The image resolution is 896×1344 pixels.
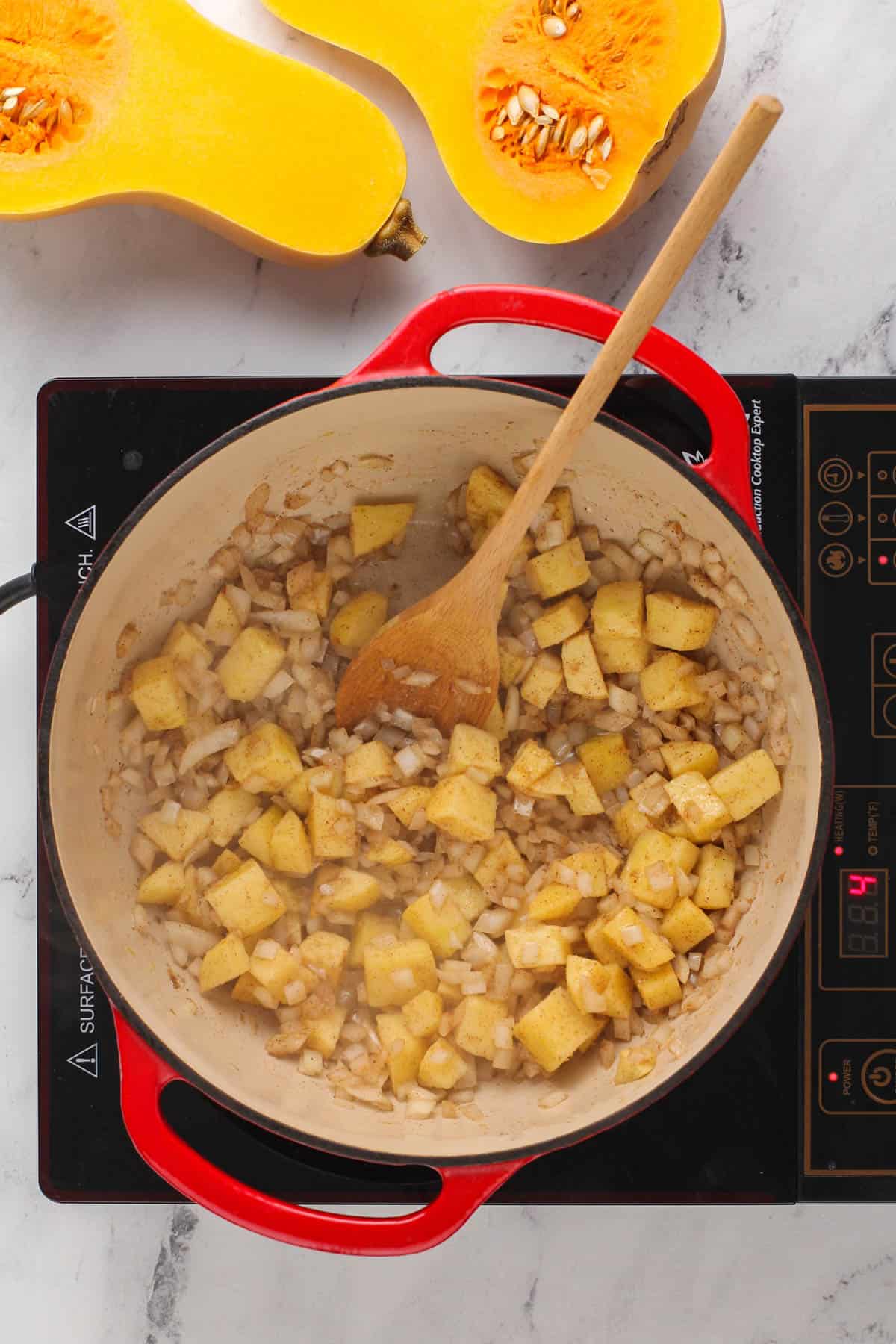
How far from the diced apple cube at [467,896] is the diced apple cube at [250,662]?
287mm

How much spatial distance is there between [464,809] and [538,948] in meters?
0.16

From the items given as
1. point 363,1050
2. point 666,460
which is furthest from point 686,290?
point 363,1050

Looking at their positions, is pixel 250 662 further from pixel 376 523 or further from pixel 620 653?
pixel 620 653

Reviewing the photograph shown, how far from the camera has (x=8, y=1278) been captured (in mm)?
1279

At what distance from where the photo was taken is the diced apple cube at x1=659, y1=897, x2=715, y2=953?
112 cm

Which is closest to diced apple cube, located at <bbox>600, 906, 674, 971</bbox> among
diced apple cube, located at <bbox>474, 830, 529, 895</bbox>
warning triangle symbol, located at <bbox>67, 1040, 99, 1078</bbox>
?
diced apple cube, located at <bbox>474, 830, 529, 895</bbox>

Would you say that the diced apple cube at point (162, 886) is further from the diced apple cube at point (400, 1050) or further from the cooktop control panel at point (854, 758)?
the cooktop control panel at point (854, 758)

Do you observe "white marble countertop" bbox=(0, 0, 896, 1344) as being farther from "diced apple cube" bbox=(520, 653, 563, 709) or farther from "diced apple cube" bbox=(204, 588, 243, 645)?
"diced apple cube" bbox=(520, 653, 563, 709)

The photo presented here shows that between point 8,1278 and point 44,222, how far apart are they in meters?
1.17

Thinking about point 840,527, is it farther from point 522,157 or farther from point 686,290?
point 522,157

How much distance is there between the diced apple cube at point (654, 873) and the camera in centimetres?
113

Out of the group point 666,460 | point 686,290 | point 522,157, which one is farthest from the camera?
point 686,290

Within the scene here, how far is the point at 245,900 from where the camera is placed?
1153 mm

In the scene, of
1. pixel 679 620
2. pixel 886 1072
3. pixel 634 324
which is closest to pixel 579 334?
pixel 634 324
